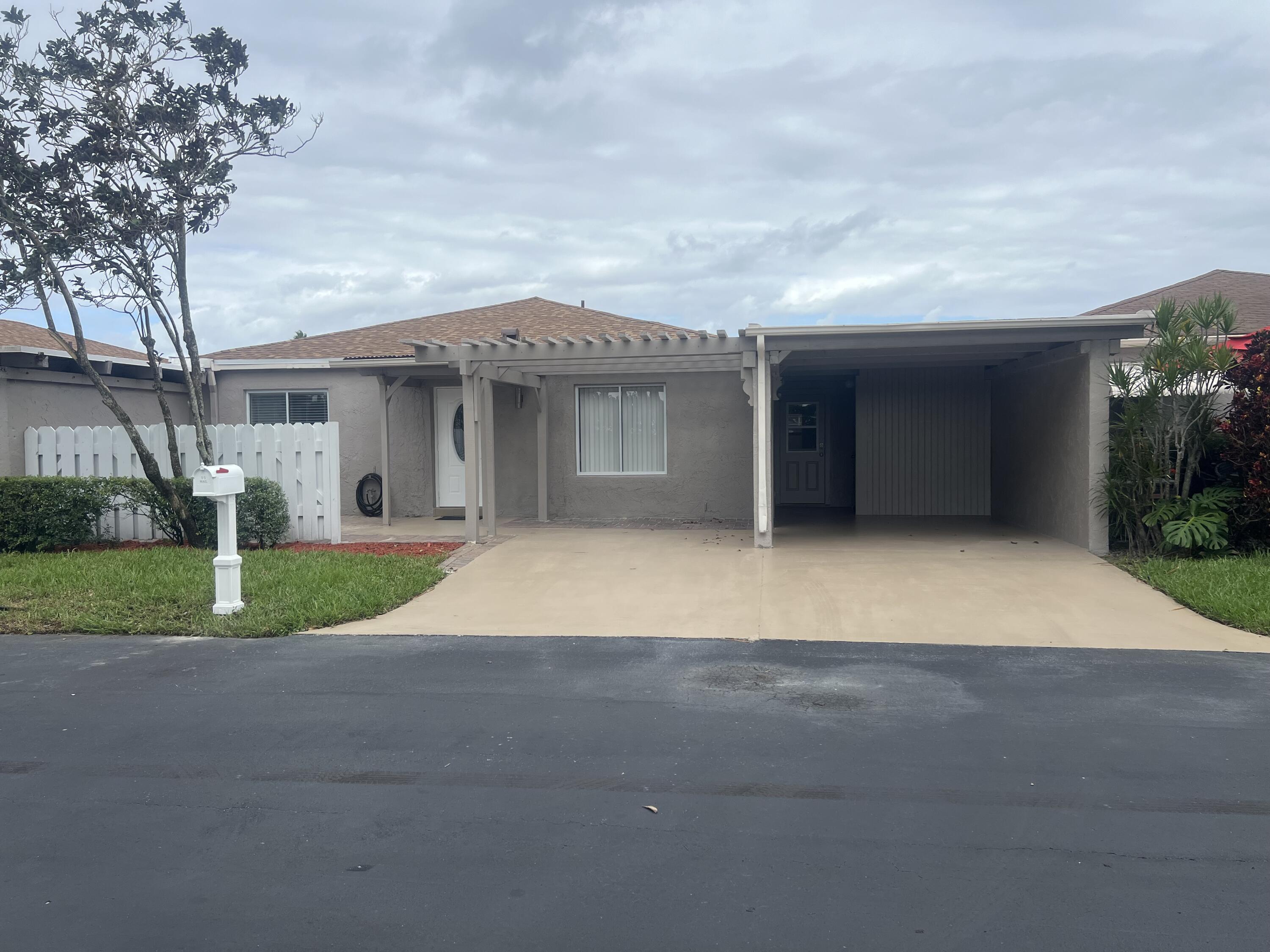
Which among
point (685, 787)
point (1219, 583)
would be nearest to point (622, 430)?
point (1219, 583)

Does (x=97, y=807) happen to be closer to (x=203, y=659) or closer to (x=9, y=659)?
(x=203, y=659)

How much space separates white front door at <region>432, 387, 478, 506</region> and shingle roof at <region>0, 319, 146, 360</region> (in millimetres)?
4739

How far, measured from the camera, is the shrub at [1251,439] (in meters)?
10.1

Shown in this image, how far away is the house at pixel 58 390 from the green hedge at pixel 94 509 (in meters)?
1.10

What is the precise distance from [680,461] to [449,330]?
5118 mm

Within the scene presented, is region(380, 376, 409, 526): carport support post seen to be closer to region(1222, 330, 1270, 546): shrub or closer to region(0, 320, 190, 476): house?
region(0, 320, 190, 476): house

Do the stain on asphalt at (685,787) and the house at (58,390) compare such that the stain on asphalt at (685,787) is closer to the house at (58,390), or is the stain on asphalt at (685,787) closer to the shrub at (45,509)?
the shrub at (45,509)

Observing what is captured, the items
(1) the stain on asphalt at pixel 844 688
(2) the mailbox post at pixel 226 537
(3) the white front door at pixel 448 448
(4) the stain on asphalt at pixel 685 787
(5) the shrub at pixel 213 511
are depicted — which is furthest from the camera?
(3) the white front door at pixel 448 448

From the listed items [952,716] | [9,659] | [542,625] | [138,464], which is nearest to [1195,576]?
[952,716]

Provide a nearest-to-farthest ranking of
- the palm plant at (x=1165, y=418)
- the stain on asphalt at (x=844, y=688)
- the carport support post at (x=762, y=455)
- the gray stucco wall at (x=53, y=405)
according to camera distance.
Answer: the stain on asphalt at (x=844, y=688), the palm plant at (x=1165, y=418), the carport support post at (x=762, y=455), the gray stucco wall at (x=53, y=405)

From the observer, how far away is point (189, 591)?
9.23 m

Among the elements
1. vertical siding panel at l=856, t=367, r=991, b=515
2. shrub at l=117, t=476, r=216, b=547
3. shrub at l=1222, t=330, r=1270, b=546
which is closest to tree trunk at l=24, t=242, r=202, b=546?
shrub at l=117, t=476, r=216, b=547

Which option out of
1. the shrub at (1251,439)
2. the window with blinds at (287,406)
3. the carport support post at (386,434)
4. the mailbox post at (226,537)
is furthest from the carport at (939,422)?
the window with blinds at (287,406)

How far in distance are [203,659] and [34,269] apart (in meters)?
6.58
